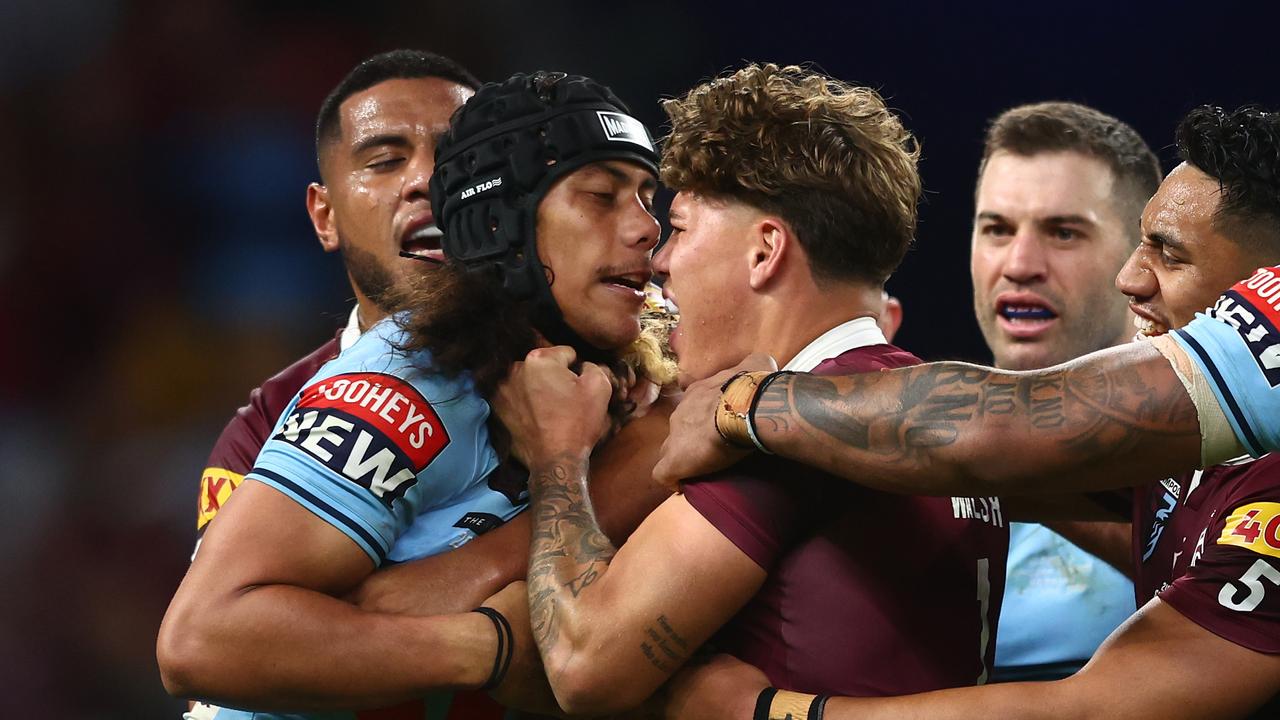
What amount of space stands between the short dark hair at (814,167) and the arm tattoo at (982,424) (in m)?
0.45

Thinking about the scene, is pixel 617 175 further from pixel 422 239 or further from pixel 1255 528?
pixel 1255 528

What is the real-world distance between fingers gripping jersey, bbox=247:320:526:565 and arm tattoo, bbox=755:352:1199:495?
29.8 inches

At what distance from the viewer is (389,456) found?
255cm

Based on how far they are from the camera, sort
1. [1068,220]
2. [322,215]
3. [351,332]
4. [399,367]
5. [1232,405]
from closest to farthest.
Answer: [1232,405] → [399,367] → [351,332] → [322,215] → [1068,220]

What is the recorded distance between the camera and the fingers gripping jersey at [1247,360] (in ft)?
→ 6.60

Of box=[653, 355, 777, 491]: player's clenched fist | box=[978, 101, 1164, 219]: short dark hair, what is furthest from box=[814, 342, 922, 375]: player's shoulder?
box=[978, 101, 1164, 219]: short dark hair

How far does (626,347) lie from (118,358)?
4.22 m

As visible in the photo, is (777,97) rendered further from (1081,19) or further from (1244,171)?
(1081,19)

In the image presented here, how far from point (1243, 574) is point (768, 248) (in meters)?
1.06

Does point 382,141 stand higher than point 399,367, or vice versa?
point 382,141

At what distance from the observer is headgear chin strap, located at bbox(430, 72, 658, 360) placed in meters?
2.96

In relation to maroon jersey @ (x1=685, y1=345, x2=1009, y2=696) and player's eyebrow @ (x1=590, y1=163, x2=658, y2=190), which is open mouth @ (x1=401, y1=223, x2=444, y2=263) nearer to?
player's eyebrow @ (x1=590, y1=163, x2=658, y2=190)

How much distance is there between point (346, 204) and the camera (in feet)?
13.1

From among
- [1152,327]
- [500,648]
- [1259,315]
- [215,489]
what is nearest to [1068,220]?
[1152,327]
